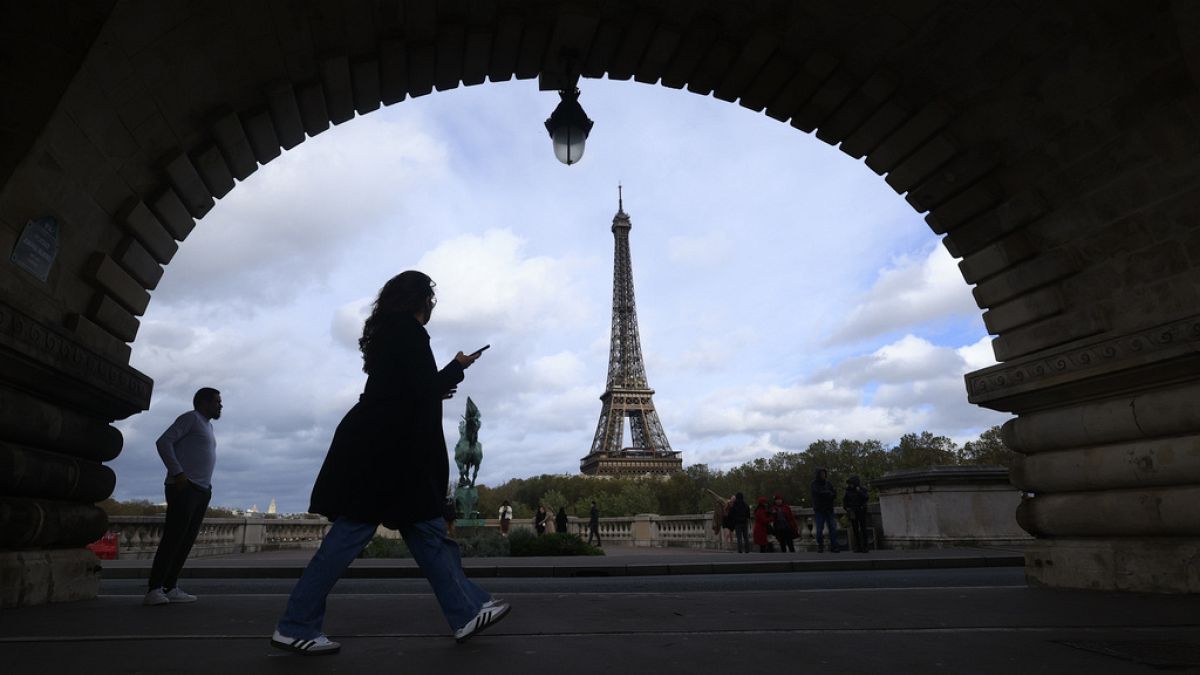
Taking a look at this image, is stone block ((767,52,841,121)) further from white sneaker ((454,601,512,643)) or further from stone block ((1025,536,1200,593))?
white sneaker ((454,601,512,643))

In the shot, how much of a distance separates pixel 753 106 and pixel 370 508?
5.83 meters

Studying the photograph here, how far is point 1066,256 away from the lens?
6.46 metres

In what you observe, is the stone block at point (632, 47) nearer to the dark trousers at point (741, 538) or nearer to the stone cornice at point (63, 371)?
the stone cornice at point (63, 371)

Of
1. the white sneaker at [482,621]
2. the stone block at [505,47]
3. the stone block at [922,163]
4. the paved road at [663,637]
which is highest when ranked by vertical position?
the stone block at [505,47]

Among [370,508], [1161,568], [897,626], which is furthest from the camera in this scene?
[1161,568]

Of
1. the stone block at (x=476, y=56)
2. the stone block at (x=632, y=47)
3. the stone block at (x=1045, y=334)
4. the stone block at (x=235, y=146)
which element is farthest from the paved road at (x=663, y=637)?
the stone block at (x=632, y=47)

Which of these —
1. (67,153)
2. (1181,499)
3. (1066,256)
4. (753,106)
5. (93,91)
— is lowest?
(1181,499)

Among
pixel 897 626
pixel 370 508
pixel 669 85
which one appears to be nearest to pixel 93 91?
pixel 370 508

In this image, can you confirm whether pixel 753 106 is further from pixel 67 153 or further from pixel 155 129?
pixel 67 153

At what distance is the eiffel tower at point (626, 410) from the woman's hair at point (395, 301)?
251 feet

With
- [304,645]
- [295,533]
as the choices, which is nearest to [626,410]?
[295,533]

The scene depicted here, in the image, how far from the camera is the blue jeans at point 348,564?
3.33 m

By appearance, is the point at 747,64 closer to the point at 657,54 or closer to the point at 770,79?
the point at 770,79

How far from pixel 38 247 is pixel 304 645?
3.81 m
